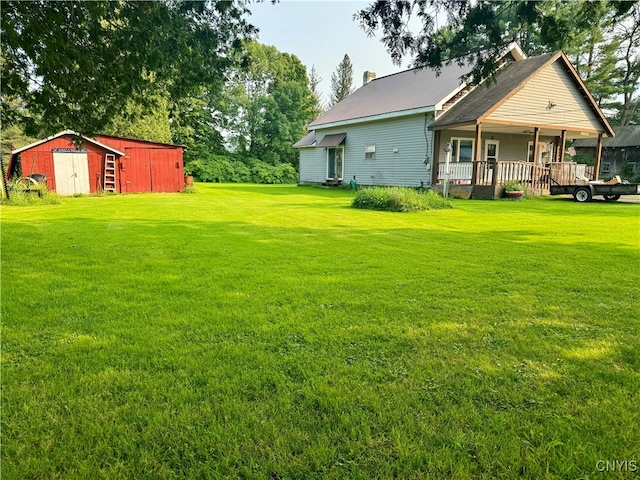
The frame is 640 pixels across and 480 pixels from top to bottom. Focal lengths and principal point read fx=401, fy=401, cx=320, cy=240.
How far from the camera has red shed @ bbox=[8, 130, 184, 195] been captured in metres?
18.4

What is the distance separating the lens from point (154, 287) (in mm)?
4211

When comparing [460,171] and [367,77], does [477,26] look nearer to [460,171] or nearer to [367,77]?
[460,171]

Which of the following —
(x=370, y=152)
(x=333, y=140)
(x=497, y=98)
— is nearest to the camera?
(x=497, y=98)

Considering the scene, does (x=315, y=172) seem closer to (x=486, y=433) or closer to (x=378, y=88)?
(x=378, y=88)

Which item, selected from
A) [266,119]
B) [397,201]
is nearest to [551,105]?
[397,201]

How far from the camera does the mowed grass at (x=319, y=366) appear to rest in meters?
1.82

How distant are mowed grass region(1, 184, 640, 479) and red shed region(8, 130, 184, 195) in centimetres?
1575

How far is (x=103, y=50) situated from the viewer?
4930 millimetres

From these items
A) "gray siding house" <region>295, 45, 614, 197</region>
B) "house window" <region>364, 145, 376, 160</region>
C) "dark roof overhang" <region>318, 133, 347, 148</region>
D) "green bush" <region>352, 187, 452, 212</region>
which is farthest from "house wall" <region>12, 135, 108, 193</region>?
"green bush" <region>352, 187, 452, 212</region>

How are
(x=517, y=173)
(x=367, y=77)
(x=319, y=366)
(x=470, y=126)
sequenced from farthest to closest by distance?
1. (x=367, y=77)
2. (x=470, y=126)
3. (x=517, y=173)
4. (x=319, y=366)

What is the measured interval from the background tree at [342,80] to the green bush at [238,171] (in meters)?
20.3

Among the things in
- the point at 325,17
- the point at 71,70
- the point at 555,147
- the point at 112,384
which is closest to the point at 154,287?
the point at 112,384

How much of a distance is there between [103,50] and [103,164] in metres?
16.8

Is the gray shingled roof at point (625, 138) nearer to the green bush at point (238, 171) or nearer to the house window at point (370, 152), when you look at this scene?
the house window at point (370, 152)
